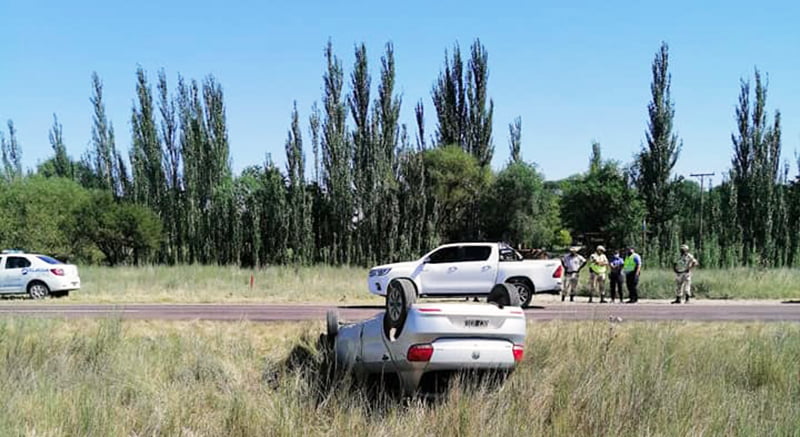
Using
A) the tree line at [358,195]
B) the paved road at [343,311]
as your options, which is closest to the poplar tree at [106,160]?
the tree line at [358,195]

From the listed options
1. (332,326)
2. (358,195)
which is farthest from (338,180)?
(332,326)

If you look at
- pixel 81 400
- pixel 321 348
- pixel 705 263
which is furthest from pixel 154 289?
pixel 705 263

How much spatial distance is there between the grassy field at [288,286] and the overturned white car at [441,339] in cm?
1466

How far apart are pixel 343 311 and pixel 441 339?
11716 millimetres

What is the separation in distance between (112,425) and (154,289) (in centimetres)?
2236

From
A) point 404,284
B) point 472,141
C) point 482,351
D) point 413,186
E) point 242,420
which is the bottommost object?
point 242,420

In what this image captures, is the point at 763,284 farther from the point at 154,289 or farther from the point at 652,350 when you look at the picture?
the point at 154,289

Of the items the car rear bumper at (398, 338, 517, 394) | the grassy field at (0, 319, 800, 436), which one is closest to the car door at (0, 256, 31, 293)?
the grassy field at (0, 319, 800, 436)

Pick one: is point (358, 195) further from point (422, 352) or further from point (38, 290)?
point (422, 352)

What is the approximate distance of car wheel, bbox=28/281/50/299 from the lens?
84.3 ft

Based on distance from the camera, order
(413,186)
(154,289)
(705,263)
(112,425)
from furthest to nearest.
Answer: (413,186), (705,263), (154,289), (112,425)

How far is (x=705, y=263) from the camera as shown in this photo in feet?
117

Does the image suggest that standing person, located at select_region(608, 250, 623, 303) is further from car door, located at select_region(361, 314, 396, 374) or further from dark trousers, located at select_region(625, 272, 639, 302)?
car door, located at select_region(361, 314, 396, 374)

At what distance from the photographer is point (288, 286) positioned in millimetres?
30094
